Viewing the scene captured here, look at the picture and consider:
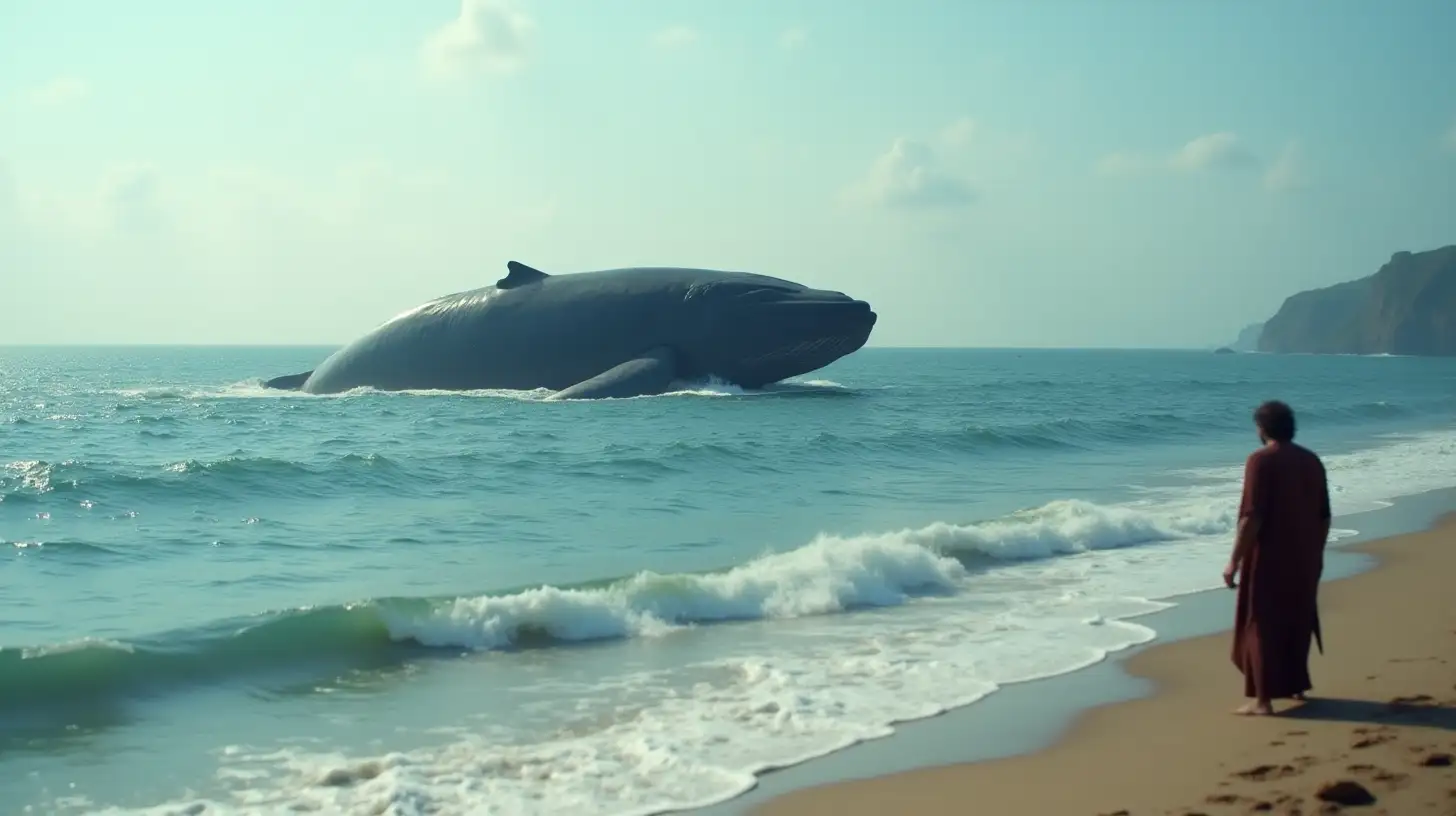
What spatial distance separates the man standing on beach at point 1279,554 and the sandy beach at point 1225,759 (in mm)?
235

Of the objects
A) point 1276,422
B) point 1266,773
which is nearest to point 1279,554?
point 1276,422

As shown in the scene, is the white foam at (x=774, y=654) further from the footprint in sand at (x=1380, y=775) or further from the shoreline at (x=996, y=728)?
the footprint in sand at (x=1380, y=775)

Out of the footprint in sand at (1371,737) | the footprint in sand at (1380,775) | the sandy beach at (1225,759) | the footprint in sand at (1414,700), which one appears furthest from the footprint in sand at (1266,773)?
the footprint in sand at (1414,700)

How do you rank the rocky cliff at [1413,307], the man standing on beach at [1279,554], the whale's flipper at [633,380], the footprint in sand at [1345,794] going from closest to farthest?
the footprint in sand at [1345,794] → the man standing on beach at [1279,554] → the whale's flipper at [633,380] → the rocky cliff at [1413,307]

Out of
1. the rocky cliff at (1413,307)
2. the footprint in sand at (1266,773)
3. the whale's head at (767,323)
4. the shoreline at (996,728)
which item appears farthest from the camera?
the rocky cliff at (1413,307)

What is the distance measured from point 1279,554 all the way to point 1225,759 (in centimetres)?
128

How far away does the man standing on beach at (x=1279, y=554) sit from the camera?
21.6ft

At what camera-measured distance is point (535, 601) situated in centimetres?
959

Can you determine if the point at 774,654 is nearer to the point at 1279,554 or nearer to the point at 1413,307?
the point at 1279,554

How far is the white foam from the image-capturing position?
5941mm

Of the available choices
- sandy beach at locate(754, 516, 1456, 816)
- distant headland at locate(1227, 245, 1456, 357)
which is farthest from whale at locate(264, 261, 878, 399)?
distant headland at locate(1227, 245, 1456, 357)

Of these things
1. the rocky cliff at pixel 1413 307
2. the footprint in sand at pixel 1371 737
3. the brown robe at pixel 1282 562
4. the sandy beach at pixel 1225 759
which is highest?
the rocky cliff at pixel 1413 307

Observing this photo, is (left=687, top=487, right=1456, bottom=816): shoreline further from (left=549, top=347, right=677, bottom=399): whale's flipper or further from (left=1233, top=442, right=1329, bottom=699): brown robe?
(left=549, top=347, right=677, bottom=399): whale's flipper

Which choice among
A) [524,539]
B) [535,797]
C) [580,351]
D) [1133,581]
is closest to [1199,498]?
[1133,581]
